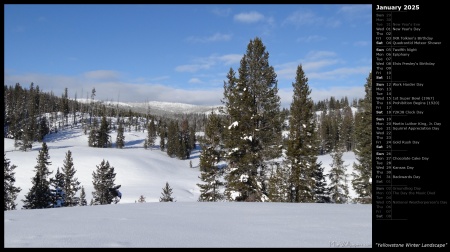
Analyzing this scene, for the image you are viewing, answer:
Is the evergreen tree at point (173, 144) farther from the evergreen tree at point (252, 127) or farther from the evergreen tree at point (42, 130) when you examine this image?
the evergreen tree at point (252, 127)

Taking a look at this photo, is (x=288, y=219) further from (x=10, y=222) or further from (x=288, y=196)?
(x=288, y=196)

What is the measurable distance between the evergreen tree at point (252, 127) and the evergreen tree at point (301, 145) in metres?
3.09

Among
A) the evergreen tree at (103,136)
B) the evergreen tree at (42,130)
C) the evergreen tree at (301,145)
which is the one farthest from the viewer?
the evergreen tree at (103,136)

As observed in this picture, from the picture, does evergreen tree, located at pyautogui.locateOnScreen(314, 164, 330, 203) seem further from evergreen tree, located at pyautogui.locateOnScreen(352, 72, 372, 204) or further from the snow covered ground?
the snow covered ground

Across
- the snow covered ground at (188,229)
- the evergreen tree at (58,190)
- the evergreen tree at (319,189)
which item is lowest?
the evergreen tree at (58,190)

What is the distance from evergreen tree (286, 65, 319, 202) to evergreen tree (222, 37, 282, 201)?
3.09m

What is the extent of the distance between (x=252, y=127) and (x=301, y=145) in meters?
5.10

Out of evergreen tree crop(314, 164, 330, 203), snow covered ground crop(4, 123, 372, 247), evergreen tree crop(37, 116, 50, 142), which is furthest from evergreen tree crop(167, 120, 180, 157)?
snow covered ground crop(4, 123, 372, 247)

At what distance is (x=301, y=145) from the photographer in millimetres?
22500

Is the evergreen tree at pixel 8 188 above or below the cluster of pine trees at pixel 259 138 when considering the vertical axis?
below

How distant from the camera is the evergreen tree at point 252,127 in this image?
1933 cm

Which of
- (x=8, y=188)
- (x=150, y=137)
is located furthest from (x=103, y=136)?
(x=8, y=188)

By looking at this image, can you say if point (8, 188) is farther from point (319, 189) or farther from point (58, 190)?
point (319, 189)

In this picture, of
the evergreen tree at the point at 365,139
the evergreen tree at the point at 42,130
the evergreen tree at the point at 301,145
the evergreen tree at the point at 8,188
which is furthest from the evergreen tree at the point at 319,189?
the evergreen tree at the point at 42,130
